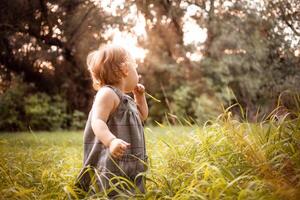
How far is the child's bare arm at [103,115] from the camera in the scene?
2.24 m

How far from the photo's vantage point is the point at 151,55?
13875 millimetres

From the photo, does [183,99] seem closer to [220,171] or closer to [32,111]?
[32,111]

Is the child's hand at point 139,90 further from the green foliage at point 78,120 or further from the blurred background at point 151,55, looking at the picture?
the green foliage at point 78,120

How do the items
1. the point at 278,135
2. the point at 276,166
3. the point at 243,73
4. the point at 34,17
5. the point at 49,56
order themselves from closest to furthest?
1. the point at 276,166
2. the point at 278,135
3. the point at 34,17
4. the point at 49,56
5. the point at 243,73

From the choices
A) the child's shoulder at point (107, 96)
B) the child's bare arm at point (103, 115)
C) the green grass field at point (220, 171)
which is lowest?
the green grass field at point (220, 171)

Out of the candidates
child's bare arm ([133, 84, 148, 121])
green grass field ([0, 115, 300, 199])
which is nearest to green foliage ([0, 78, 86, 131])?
green grass field ([0, 115, 300, 199])

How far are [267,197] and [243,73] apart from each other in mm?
11282

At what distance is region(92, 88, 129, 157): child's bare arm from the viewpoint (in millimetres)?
2239

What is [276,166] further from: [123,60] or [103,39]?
[103,39]

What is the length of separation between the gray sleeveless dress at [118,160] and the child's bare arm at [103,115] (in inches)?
2.7

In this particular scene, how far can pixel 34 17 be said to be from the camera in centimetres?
930

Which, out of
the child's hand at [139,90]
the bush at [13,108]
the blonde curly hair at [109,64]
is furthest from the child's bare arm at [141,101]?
the bush at [13,108]

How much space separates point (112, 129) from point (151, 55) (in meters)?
11.5

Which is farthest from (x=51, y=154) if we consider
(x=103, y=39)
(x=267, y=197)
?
(x=103, y=39)
